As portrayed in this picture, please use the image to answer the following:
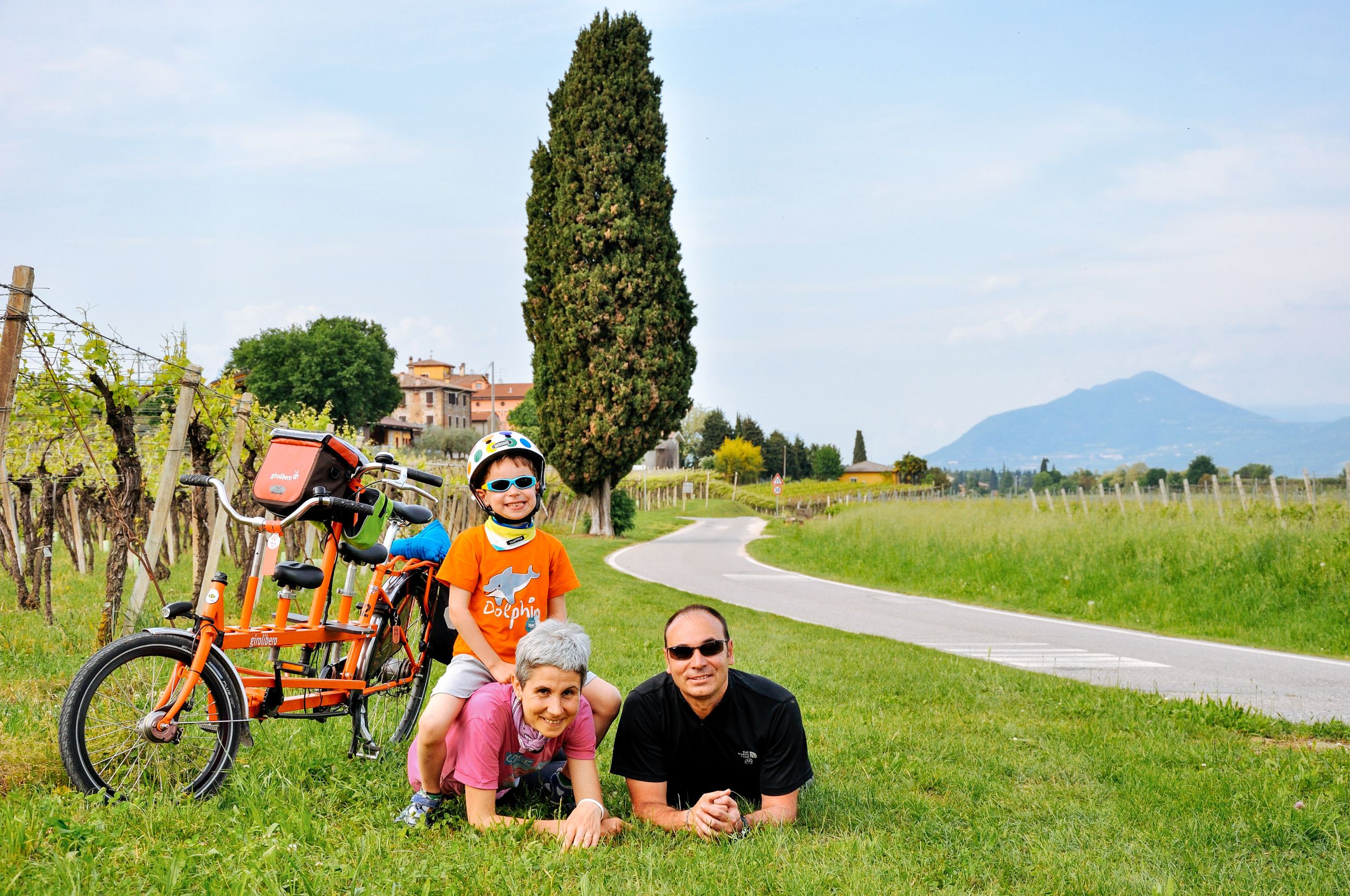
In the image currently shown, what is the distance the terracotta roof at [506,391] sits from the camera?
461 feet

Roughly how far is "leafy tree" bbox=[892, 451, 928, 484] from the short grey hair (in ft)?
295

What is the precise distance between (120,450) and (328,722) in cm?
281

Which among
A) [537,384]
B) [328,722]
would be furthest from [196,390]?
[537,384]

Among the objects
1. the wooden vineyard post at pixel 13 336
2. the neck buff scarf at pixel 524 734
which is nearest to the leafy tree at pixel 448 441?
the wooden vineyard post at pixel 13 336

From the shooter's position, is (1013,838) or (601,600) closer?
(1013,838)

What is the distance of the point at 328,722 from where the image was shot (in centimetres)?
577

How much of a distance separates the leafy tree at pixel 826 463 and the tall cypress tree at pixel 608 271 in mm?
90228

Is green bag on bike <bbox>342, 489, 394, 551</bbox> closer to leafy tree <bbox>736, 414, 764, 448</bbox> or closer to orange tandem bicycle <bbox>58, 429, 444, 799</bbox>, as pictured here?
orange tandem bicycle <bbox>58, 429, 444, 799</bbox>

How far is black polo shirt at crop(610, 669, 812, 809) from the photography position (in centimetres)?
425

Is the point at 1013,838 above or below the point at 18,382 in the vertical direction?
below

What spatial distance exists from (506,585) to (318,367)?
73672mm

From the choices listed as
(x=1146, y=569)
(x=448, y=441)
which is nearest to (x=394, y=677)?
(x=1146, y=569)

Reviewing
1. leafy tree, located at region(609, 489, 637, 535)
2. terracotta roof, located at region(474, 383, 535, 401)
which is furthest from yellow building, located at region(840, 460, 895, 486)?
leafy tree, located at region(609, 489, 637, 535)

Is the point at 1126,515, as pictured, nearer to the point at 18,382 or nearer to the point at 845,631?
the point at 845,631
